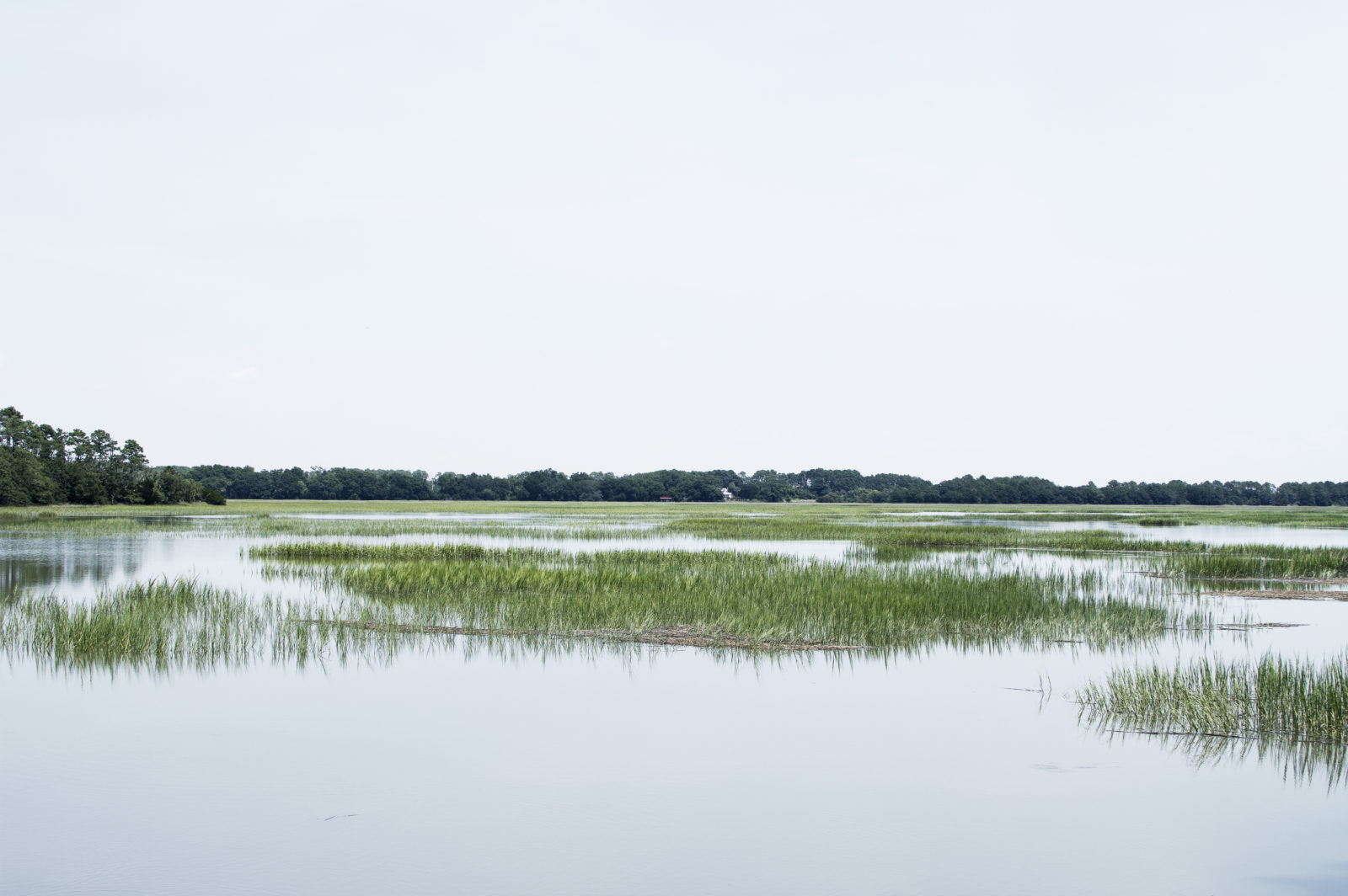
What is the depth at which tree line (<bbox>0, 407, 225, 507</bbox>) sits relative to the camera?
216 ft

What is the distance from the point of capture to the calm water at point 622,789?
629cm

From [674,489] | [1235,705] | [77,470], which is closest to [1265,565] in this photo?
[1235,705]

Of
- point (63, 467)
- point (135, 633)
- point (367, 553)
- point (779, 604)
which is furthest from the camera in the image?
point (63, 467)

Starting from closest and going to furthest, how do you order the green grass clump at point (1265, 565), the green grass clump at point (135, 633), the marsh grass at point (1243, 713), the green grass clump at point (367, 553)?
the marsh grass at point (1243, 713), the green grass clump at point (135, 633), the green grass clump at point (1265, 565), the green grass clump at point (367, 553)

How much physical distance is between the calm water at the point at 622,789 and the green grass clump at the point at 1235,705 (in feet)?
1.57

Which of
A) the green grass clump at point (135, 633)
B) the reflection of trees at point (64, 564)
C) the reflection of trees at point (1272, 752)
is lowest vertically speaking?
the reflection of trees at point (64, 564)

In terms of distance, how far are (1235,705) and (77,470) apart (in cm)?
7845

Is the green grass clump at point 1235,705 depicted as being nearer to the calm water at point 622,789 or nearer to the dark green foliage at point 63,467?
the calm water at point 622,789

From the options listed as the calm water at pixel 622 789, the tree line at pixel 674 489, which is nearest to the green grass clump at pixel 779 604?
the calm water at pixel 622 789

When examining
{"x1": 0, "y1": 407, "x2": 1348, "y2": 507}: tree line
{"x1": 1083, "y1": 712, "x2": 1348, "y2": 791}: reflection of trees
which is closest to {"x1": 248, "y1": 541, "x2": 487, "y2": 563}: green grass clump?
{"x1": 1083, "y1": 712, "x2": 1348, "y2": 791}: reflection of trees

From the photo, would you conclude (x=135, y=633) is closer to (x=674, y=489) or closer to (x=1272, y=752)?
(x=1272, y=752)

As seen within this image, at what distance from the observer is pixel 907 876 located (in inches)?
247

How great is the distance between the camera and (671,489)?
138m

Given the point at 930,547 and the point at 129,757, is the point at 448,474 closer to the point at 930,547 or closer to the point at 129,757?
the point at 930,547
